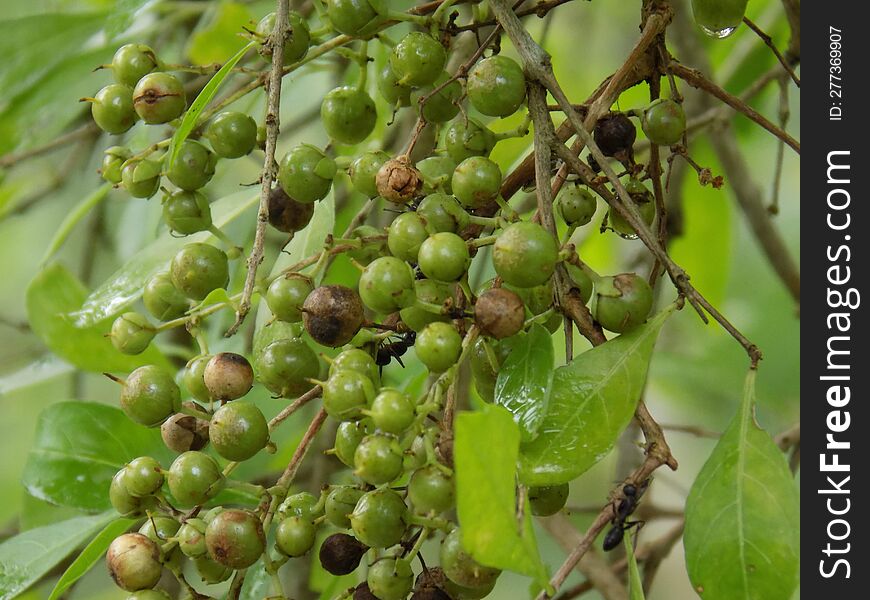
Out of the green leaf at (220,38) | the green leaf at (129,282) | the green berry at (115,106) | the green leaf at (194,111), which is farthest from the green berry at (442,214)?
the green leaf at (220,38)

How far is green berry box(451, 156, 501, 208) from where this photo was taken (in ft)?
2.85

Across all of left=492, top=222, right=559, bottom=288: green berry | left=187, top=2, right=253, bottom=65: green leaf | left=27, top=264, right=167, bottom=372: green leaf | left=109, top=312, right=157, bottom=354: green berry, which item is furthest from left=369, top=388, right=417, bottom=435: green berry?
left=187, top=2, right=253, bottom=65: green leaf

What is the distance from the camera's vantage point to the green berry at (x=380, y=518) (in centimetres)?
81

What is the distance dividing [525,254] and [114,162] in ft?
1.57

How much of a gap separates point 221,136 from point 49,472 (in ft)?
1.86

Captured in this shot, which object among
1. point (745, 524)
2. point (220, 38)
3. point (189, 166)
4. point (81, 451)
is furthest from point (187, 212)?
point (220, 38)

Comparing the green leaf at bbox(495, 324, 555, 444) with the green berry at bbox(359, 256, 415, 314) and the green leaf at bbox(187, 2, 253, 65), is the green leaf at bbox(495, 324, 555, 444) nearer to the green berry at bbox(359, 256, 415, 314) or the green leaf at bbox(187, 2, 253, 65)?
the green berry at bbox(359, 256, 415, 314)

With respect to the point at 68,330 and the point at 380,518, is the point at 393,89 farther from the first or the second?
the point at 68,330

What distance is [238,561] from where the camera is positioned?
0.83 metres

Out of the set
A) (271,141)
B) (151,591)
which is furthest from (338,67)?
(151,591)

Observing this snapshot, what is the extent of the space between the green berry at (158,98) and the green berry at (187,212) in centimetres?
7

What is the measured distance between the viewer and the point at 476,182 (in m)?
0.87

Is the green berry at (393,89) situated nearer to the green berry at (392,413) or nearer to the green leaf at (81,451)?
the green berry at (392,413)

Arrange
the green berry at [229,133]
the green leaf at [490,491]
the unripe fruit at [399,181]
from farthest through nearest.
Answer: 1. the green berry at [229,133]
2. the unripe fruit at [399,181]
3. the green leaf at [490,491]
